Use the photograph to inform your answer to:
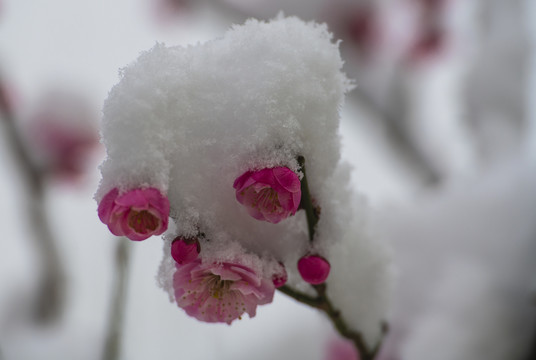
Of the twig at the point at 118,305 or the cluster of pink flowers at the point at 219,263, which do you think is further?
the twig at the point at 118,305

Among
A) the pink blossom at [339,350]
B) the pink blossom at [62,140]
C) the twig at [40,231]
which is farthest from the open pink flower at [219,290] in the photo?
the pink blossom at [62,140]

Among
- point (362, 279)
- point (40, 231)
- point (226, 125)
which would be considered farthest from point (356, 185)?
point (40, 231)

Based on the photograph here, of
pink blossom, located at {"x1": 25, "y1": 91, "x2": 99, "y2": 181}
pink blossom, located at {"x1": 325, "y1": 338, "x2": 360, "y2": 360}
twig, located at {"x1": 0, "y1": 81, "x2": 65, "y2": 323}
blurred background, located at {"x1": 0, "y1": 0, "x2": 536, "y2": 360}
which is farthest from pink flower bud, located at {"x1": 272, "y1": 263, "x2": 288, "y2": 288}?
pink blossom, located at {"x1": 25, "y1": 91, "x2": 99, "y2": 181}

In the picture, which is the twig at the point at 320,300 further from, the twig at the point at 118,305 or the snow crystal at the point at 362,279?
the twig at the point at 118,305

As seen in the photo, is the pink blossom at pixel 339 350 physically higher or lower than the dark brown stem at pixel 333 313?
higher

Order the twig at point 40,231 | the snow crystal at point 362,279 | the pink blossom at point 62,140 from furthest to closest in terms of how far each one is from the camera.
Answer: the pink blossom at point 62,140
the twig at point 40,231
the snow crystal at point 362,279

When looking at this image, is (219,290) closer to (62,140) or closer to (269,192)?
(269,192)

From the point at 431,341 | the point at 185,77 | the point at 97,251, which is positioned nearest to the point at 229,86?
the point at 185,77
